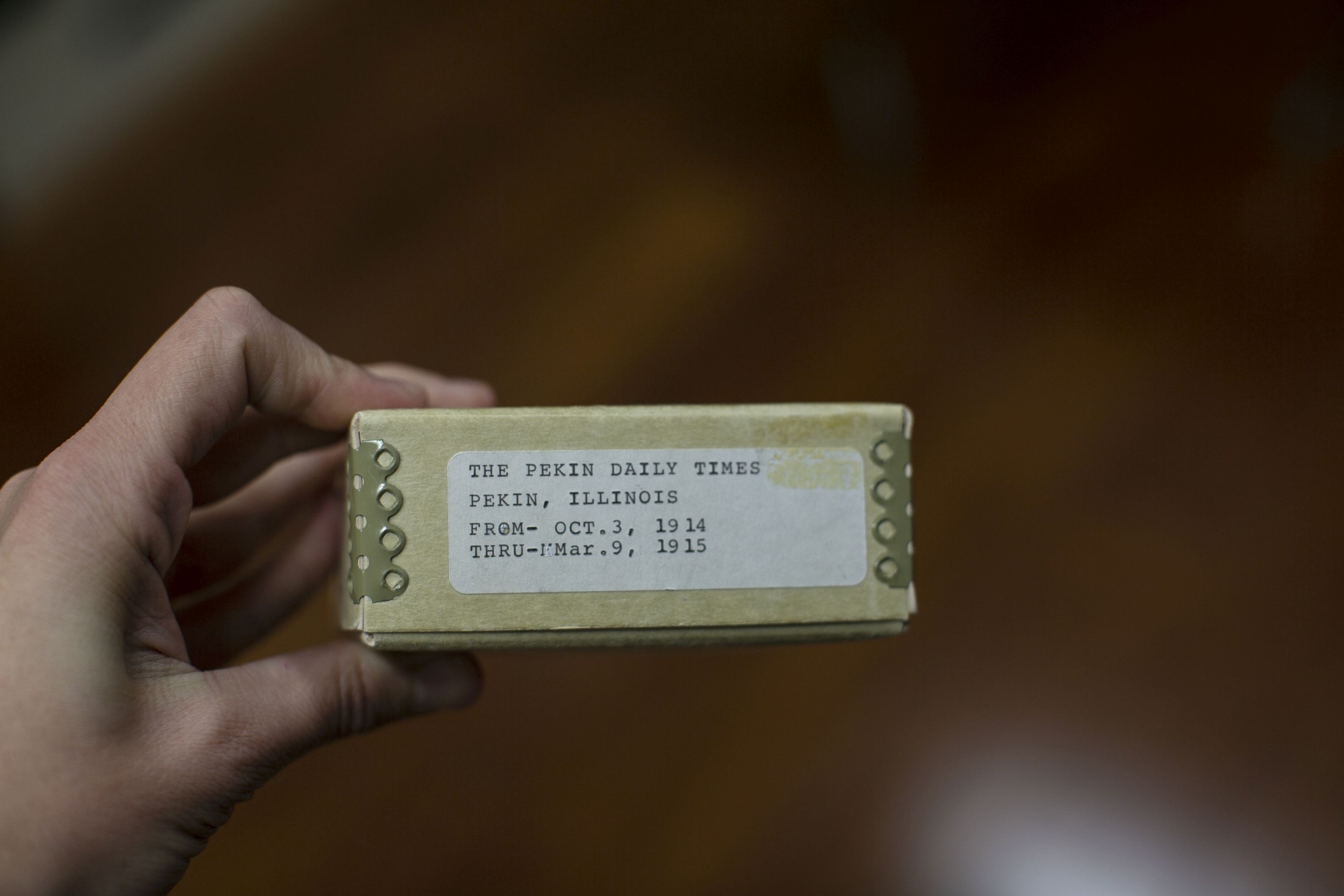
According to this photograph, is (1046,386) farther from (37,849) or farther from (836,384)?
(37,849)

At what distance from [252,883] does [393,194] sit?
0.79m

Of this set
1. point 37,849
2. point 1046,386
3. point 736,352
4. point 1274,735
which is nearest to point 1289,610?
point 1274,735

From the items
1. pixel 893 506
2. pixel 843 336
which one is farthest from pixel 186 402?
pixel 843 336

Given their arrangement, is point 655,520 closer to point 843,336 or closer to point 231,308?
point 231,308

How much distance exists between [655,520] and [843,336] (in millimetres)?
603

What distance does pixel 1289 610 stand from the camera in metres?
0.95

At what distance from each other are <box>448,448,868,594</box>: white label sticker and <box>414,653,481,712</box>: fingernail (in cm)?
21

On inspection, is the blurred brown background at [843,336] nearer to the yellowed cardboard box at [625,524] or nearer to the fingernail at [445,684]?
the fingernail at [445,684]

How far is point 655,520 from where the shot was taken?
0.46 meters

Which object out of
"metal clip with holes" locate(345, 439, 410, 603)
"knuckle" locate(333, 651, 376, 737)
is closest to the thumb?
"knuckle" locate(333, 651, 376, 737)

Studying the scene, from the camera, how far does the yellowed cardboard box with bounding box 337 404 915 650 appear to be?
17.7 inches

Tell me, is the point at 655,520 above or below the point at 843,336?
below

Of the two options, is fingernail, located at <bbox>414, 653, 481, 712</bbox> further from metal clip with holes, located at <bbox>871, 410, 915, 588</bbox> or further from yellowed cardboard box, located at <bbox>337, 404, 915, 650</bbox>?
metal clip with holes, located at <bbox>871, 410, 915, 588</bbox>

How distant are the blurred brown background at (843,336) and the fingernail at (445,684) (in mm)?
253
